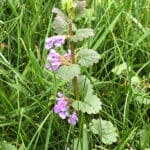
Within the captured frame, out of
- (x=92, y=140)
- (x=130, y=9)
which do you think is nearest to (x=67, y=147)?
(x=92, y=140)

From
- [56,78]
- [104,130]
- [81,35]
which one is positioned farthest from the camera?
[56,78]

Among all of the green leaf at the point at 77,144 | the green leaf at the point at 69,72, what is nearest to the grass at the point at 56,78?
the green leaf at the point at 77,144

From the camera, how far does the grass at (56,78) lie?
1.49m

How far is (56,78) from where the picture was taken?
5.31 feet

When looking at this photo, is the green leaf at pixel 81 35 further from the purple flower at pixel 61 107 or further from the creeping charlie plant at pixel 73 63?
the purple flower at pixel 61 107

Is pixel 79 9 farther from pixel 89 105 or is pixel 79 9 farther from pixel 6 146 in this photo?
pixel 6 146

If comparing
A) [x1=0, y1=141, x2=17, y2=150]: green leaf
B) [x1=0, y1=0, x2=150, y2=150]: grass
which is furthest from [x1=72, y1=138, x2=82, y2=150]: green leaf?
[x1=0, y1=141, x2=17, y2=150]: green leaf

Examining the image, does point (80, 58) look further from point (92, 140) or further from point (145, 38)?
point (145, 38)

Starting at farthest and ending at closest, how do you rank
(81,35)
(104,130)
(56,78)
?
(56,78) → (104,130) → (81,35)

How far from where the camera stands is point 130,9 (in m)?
2.01

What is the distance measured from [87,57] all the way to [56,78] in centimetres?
26

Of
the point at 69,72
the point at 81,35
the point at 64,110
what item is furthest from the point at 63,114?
the point at 81,35

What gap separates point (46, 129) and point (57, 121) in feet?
Result: 0.16

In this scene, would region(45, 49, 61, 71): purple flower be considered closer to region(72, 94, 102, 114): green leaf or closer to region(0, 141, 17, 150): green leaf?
region(72, 94, 102, 114): green leaf
